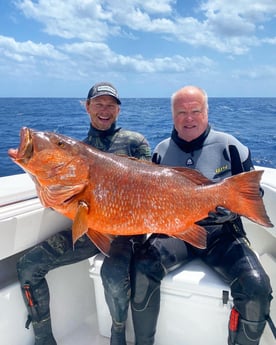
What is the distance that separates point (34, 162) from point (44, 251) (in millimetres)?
975

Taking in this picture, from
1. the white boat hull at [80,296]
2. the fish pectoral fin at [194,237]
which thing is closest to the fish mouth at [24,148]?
the white boat hull at [80,296]

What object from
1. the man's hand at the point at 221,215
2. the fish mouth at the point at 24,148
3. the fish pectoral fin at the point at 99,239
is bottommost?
the fish pectoral fin at the point at 99,239

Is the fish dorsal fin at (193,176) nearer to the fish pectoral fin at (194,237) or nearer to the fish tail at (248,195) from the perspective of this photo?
the fish tail at (248,195)

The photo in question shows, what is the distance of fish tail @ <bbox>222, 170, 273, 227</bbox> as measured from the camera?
91.1 inches

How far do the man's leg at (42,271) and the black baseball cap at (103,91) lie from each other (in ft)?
4.73

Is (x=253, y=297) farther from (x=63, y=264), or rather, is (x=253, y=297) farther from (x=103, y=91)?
(x=103, y=91)

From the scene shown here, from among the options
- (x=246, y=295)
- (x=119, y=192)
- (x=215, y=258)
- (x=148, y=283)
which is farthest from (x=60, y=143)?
(x=246, y=295)

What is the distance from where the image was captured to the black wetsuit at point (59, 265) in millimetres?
2598

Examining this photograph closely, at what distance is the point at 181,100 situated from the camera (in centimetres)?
310

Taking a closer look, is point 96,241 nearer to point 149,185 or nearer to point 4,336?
point 149,185

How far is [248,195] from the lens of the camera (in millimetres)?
2324

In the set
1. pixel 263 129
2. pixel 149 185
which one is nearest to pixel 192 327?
pixel 149 185

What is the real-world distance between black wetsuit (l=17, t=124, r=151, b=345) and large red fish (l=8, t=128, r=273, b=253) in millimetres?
319

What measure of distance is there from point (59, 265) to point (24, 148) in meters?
1.13
